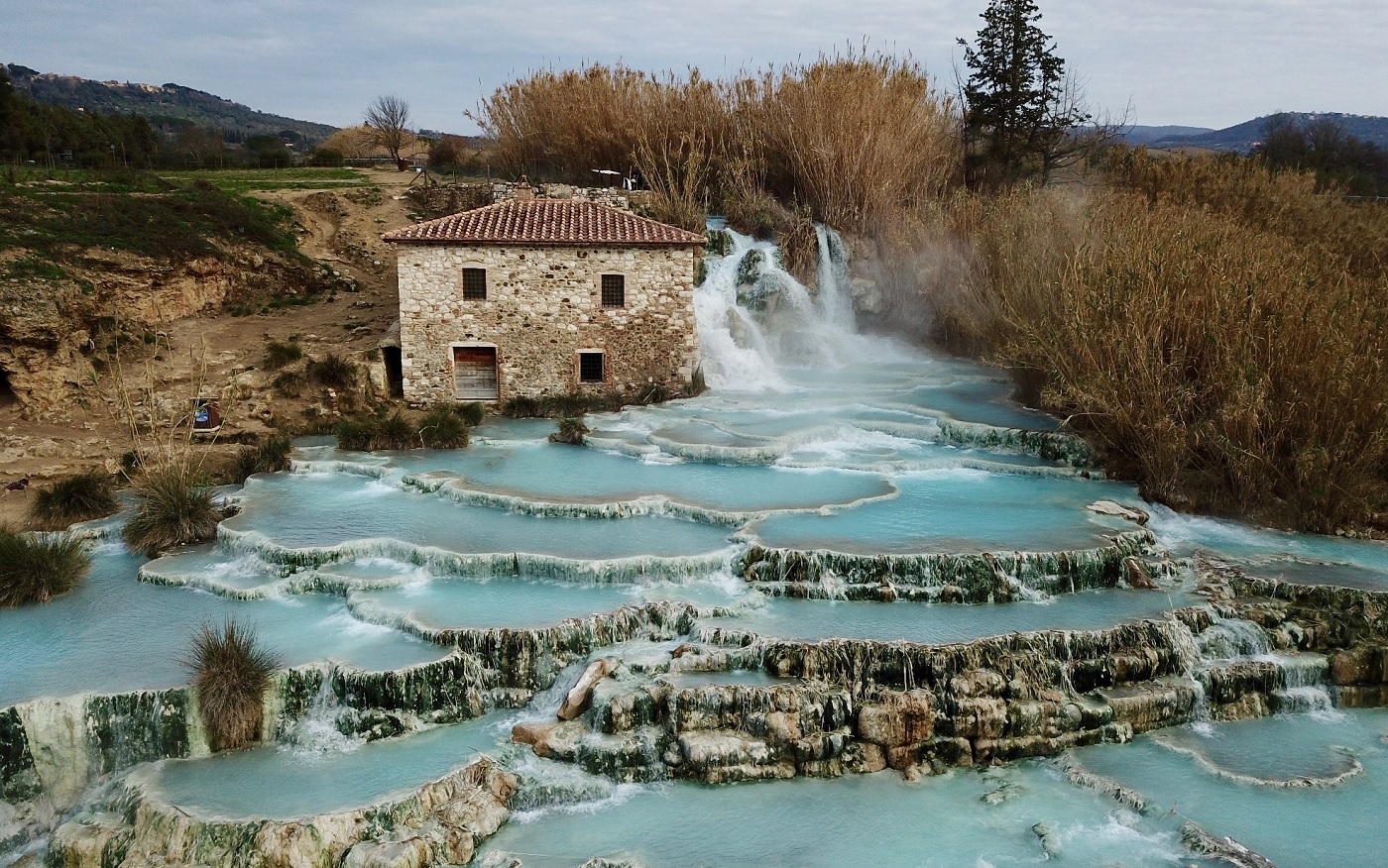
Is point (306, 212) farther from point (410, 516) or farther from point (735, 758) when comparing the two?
point (735, 758)

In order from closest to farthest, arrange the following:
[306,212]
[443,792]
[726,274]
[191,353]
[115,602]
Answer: [443,792], [115,602], [191,353], [726,274], [306,212]

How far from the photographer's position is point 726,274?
79.3 feet

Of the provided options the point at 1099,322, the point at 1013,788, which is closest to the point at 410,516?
the point at 1013,788

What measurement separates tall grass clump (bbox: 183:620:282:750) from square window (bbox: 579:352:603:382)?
11.2m

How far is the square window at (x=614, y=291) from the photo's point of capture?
65.5ft

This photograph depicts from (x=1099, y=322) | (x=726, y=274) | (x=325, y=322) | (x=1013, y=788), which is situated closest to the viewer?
A: (x=1013, y=788)

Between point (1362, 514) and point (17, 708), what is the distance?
1610cm

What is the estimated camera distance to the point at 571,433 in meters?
17.5

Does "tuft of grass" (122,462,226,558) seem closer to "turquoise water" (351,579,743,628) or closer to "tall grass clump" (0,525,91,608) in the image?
"tall grass clump" (0,525,91,608)

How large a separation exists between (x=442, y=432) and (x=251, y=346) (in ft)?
18.3

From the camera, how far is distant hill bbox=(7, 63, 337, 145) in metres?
85.2

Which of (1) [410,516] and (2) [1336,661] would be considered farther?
(1) [410,516]

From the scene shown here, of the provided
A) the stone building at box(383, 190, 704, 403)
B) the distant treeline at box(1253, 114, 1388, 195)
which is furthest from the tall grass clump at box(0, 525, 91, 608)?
the distant treeline at box(1253, 114, 1388, 195)

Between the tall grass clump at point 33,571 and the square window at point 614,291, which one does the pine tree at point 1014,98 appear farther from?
the tall grass clump at point 33,571
